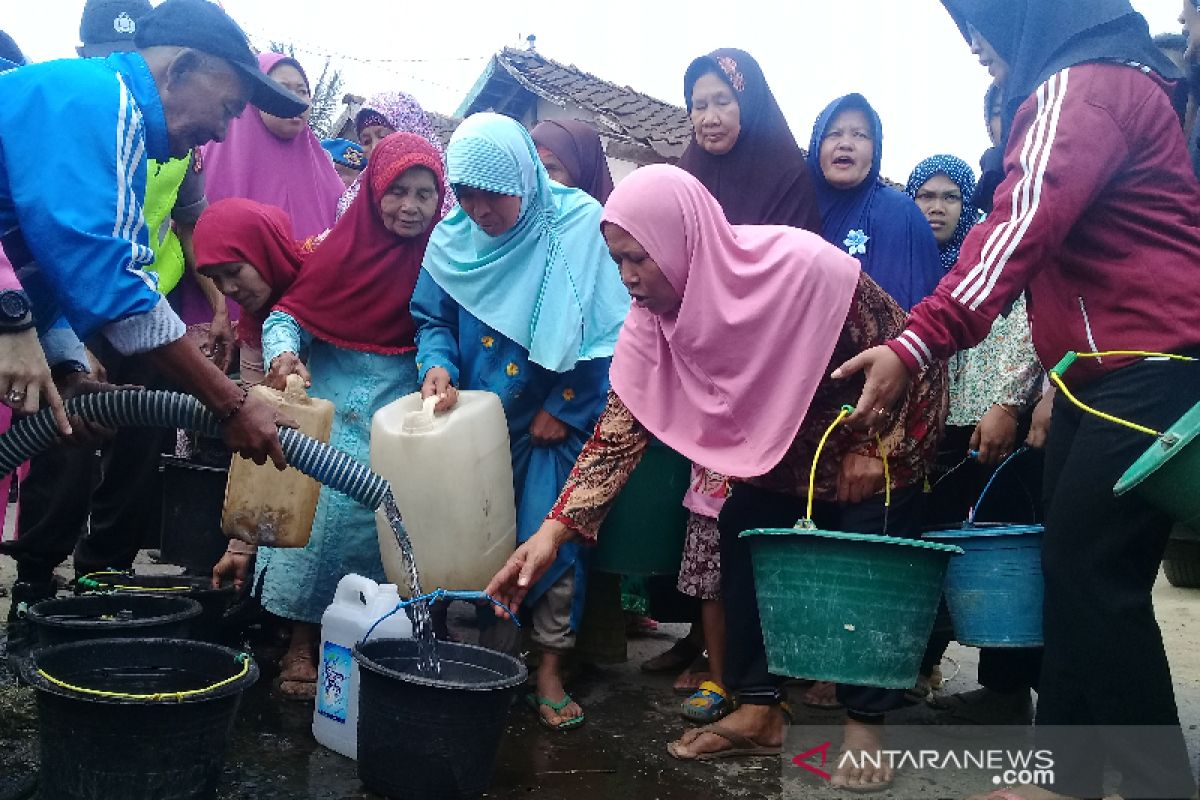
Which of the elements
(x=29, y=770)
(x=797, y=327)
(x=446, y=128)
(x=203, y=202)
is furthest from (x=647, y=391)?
(x=446, y=128)

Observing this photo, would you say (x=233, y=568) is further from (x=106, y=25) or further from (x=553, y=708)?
(x=106, y=25)

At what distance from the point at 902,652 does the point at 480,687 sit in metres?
Result: 0.91

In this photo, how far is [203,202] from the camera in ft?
13.0

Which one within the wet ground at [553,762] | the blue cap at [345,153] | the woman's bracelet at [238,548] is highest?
the blue cap at [345,153]

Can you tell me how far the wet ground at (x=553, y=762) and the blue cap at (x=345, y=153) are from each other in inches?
130

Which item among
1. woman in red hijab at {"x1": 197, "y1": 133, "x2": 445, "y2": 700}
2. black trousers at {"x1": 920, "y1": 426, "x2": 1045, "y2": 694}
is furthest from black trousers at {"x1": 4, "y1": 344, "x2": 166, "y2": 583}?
black trousers at {"x1": 920, "y1": 426, "x2": 1045, "y2": 694}

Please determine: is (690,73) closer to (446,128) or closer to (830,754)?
(830,754)

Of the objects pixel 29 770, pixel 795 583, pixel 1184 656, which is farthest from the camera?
pixel 1184 656

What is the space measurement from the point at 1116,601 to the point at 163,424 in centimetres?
211

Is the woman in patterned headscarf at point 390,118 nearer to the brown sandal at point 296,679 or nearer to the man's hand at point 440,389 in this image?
the man's hand at point 440,389

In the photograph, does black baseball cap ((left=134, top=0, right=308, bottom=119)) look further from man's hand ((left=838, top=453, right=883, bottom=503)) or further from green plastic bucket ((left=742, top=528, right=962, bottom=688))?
man's hand ((left=838, top=453, right=883, bottom=503))

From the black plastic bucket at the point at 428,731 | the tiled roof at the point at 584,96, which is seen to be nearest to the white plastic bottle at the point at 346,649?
the black plastic bucket at the point at 428,731

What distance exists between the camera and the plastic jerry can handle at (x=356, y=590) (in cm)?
275

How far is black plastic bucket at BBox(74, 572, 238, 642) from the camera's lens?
2.95 metres
